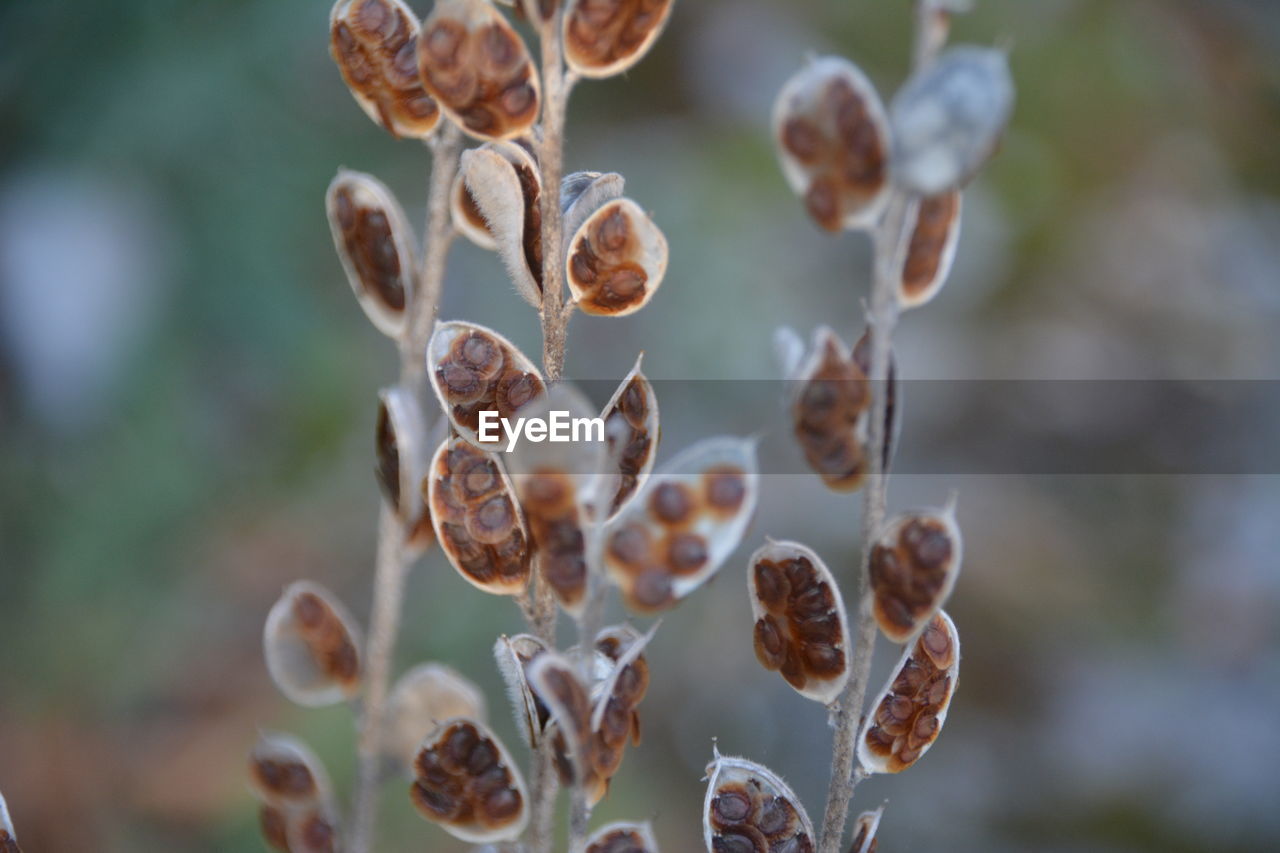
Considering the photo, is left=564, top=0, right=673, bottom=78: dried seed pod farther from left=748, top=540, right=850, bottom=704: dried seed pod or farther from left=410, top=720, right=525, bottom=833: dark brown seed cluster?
left=410, top=720, right=525, bottom=833: dark brown seed cluster

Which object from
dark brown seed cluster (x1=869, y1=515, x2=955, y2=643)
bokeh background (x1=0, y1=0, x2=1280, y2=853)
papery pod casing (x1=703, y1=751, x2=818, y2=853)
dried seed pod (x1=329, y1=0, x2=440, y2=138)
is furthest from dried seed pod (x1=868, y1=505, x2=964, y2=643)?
bokeh background (x1=0, y1=0, x2=1280, y2=853)

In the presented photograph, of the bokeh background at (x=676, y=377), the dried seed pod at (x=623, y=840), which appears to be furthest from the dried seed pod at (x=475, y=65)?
the bokeh background at (x=676, y=377)

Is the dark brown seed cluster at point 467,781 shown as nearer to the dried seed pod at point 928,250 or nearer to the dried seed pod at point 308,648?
the dried seed pod at point 308,648

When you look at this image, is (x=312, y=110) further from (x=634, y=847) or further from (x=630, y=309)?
(x=634, y=847)

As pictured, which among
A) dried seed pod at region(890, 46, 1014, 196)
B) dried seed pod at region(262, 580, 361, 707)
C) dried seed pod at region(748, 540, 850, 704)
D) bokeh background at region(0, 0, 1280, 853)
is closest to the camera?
dried seed pod at region(890, 46, 1014, 196)

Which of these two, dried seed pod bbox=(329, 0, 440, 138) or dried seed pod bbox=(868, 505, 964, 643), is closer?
dried seed pod bbox=(868, 505, 964, 643)

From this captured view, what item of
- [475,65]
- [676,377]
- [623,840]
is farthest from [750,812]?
[676,377]

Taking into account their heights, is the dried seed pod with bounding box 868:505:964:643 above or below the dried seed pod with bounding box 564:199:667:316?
below

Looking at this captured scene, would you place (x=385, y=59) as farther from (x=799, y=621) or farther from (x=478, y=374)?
(x=799, y=621)
